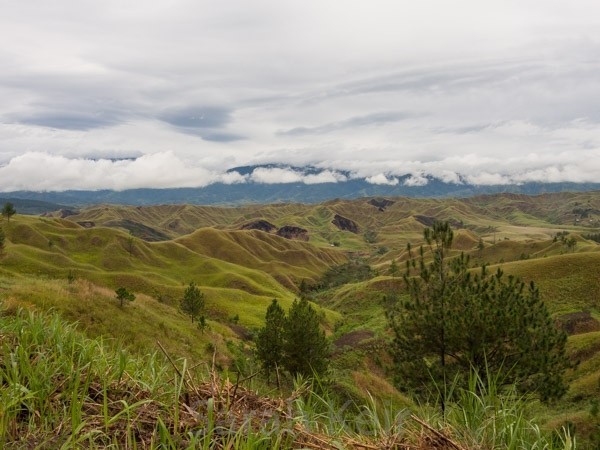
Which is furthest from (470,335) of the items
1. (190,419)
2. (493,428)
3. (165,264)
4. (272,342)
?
(165,264)

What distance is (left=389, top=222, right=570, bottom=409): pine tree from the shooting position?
19.0 meters

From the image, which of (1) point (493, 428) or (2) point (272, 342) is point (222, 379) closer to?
(1) point (493, 428)

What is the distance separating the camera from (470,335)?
19.4 metres

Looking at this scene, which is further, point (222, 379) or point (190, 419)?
point (222, 379)

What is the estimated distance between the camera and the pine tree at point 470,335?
62.5 ft

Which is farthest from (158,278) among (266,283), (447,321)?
(447,321)

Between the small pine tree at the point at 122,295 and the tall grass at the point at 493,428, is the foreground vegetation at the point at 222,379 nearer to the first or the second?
the tall grass at the point at 493,428

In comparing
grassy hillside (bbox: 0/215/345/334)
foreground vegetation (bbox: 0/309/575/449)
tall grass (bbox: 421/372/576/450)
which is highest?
foreground vegetation (bbox: 0/309/575/449)

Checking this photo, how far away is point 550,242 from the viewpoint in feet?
504

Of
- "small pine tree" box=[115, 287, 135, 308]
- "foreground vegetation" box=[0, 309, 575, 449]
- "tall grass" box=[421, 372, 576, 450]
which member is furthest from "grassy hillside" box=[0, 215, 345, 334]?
"tall grass" box=[421, 372, 576, 450]

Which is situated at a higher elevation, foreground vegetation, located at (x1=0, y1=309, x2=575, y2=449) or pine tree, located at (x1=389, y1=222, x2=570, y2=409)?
foreground vegetation, located at (x1=0, y1=309, x2=575, y2=449)

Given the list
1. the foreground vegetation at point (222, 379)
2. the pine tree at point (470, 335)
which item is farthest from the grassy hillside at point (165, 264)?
the pine tree at point (470, 335)

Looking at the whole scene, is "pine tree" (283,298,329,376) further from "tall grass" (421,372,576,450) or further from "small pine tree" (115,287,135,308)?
"tall grass" (421,372,576,450)

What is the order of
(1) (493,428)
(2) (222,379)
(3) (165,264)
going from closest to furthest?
(1) (493,428)
(2) (222,379)
(3) (165,264)
